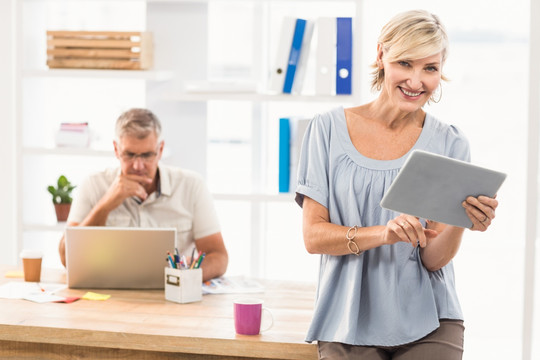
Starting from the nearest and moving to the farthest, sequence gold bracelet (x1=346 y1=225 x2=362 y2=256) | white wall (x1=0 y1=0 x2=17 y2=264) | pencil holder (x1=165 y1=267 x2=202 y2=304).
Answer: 1. gold bracelet (x1=346 y1=225 x2=362 y2=256)
2. pencil holder (x1=165 y1=267 x2=202 y2=304)
3. white wall (x1=0 y1=0 x2=17 y2=264)

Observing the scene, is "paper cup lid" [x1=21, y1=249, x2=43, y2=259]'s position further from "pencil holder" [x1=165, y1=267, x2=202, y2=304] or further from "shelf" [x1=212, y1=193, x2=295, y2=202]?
"shelf" [x1=212, y1=193, x2=295, y2=202]

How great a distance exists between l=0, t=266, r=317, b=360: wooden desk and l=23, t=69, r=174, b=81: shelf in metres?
1.44

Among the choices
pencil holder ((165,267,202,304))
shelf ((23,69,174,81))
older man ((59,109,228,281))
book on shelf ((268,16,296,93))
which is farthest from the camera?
shelf ((23,69,174,81))

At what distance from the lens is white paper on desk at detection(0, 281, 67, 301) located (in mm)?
2441

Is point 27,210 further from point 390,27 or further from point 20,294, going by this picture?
point 390,27

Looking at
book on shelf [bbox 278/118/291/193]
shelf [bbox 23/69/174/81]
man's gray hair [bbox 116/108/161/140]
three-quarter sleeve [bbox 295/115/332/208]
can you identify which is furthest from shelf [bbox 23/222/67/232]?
three-quarter sleeve [bbox 295/115/332/208]

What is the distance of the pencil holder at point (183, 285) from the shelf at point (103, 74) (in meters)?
1.40

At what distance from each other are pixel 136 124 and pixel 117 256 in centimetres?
62

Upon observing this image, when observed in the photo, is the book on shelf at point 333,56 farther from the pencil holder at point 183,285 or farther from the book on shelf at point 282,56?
the pencil holder at point 183,285

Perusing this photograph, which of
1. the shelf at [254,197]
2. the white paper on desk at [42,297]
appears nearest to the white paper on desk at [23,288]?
the white paper on desk at [42,297]

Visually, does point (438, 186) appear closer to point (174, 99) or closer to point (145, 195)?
point (145, 195)

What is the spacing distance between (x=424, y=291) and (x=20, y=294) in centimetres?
126

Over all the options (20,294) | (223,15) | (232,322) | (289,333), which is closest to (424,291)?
(289,333)

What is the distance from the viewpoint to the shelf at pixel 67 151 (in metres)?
3.62
